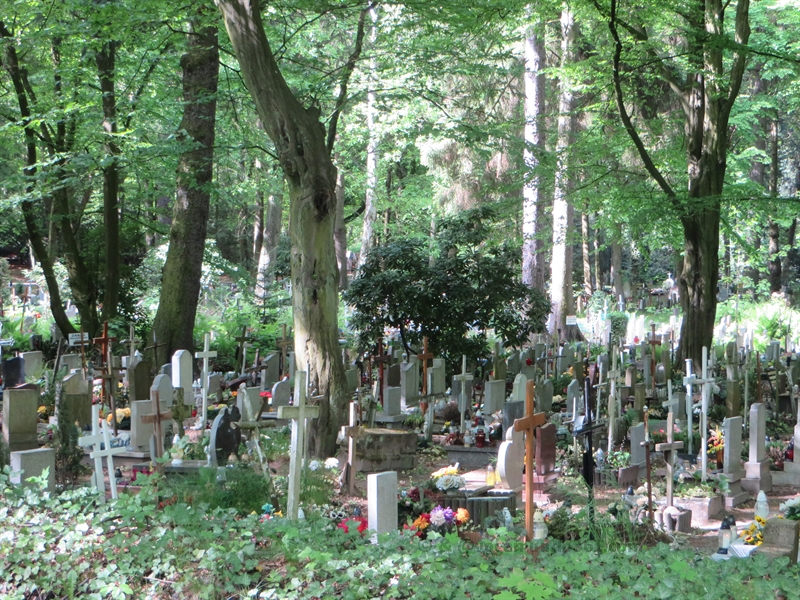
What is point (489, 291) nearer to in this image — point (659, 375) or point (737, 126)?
point (659, 375)

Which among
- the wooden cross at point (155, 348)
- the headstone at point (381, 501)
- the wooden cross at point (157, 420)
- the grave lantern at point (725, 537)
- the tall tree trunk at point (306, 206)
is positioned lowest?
the grave lantern at point (725, 537)

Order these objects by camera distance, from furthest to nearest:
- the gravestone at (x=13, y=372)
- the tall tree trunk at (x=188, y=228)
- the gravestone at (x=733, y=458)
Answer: the tall tree trunk at (x=188, y=228), the gravestone at (x=13, y=372), the gravestone at (x=733, y=458)

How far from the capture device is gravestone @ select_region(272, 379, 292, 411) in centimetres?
1139

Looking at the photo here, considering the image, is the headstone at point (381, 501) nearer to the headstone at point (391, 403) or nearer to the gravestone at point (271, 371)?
the headstone at point (391, 403)

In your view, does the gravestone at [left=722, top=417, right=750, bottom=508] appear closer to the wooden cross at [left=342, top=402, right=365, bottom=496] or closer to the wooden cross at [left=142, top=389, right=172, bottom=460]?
the wooden cross at [left=342, top=402, right=365, bottom=496]

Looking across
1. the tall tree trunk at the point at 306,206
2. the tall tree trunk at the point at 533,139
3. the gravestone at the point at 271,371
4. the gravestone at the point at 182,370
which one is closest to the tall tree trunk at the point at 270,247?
the tall tree trunk at the point at 533,139

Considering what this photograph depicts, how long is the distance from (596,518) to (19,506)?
4189 millimetres

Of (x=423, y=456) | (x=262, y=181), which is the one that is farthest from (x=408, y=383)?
(x=262, y=181)

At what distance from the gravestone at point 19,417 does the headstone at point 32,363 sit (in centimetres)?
549

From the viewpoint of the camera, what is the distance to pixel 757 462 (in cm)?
938

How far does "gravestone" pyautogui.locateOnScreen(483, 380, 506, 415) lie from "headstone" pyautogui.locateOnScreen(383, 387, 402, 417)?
3.91ft

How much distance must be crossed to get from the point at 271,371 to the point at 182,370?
2.64 metres

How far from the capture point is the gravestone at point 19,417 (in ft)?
27.2

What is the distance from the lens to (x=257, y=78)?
31.0ft
